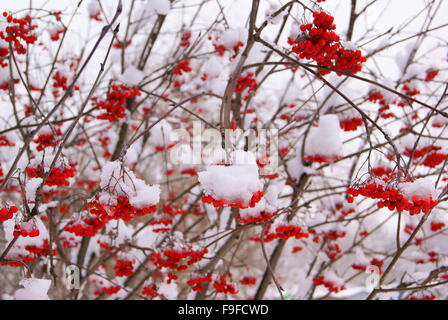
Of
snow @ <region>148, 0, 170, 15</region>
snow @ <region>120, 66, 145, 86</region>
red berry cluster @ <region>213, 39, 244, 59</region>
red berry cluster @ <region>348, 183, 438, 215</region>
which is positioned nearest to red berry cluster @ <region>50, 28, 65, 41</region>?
snow @ <region>120, 66, 145, 86</region>

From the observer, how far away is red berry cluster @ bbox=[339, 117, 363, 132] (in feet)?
10.5

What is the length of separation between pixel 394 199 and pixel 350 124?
1.86 meters

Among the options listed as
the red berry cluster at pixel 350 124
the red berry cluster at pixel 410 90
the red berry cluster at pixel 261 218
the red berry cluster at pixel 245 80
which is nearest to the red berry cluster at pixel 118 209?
the red berry cluster at pixel 261 218

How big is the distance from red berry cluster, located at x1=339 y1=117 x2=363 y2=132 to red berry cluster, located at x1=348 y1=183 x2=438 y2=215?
1695mm

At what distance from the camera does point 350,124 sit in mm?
3240

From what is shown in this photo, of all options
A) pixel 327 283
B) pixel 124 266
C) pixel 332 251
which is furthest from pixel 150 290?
pixel 332 251

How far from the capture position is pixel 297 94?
14.0ft

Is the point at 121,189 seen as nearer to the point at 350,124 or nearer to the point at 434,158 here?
the point at 350,124

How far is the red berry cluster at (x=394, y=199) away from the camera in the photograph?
1434mm

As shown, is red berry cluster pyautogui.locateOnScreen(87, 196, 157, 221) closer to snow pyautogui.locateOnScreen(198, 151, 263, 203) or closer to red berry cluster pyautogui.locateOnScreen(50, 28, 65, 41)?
snow pyautogui.locateOnScreen(198, 151, 263, 203)

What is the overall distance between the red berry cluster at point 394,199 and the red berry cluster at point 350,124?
5.56ft

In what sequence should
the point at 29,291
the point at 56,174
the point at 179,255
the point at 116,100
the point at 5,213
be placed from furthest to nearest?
the point at 116,100 → the point at 179,255 → the point at 56,174 → the point at 29,291 → the point at 5,213

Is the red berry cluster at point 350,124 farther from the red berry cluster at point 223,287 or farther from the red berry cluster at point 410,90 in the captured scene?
the red berry cluster at point 223,287
